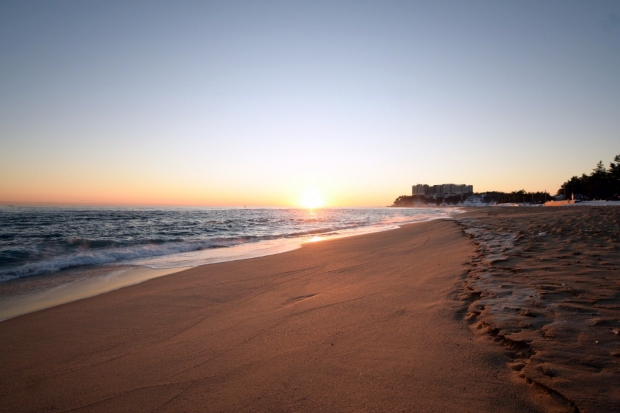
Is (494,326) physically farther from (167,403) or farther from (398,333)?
(167,403)

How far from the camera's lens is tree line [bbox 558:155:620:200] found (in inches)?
2335

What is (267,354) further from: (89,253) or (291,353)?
(89,253)

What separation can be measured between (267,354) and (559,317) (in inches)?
126

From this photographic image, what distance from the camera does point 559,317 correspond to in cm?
334

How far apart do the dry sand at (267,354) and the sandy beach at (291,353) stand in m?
0.02

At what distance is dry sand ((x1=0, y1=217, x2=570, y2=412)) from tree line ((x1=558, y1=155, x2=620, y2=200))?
77302mm

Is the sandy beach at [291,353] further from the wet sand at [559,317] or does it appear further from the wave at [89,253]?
the wave at [89,253]

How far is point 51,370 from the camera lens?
10.4 feet

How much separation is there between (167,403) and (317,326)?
1834 millimetres

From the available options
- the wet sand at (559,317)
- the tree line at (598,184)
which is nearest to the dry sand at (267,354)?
the wet sand at (559,317)

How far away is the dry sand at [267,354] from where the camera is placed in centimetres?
232

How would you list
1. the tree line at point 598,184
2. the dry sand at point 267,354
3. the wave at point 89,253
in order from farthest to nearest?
the tree line at point 598,184, the wave at point 89,253, the dry sand at point 267,354

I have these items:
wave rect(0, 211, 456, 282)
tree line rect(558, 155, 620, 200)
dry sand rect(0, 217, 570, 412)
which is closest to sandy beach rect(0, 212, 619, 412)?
dry sand rect(0, 217, 570, 412)

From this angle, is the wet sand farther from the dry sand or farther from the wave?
the wave
